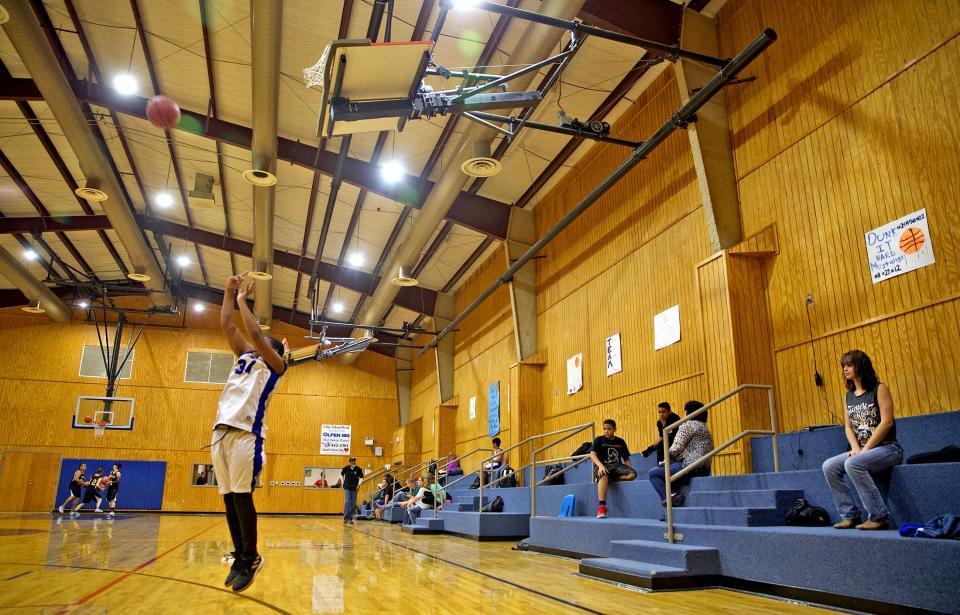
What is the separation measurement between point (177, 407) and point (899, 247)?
21.7 meters

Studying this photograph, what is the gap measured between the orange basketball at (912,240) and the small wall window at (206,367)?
68.1ft

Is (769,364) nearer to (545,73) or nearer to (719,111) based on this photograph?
(719,111)

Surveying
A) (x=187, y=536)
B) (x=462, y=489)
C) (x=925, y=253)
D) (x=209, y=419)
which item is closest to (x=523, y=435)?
(x=462, y=489)

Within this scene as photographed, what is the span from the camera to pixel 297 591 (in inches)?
168

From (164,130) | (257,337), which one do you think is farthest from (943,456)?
(164,130)

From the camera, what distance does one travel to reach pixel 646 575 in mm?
4645

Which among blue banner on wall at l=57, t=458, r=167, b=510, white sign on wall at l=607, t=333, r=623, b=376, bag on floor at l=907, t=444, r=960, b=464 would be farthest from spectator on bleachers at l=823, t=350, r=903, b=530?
blue banner on wall at l=57, t=458, r=167, b=510

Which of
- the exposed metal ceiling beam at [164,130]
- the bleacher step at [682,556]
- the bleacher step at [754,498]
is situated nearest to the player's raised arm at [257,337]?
the bleacher step at [682,556]

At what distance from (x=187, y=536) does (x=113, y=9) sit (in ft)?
26.4

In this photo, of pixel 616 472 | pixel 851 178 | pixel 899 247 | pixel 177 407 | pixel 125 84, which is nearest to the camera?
pixel 899 247

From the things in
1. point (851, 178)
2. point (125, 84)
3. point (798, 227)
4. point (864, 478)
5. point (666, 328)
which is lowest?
point (864, 478)

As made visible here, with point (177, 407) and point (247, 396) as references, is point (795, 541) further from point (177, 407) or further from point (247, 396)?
point (177, 407)

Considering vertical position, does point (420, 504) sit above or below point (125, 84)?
below

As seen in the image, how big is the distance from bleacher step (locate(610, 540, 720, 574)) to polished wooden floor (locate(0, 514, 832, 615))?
207 millimetres
